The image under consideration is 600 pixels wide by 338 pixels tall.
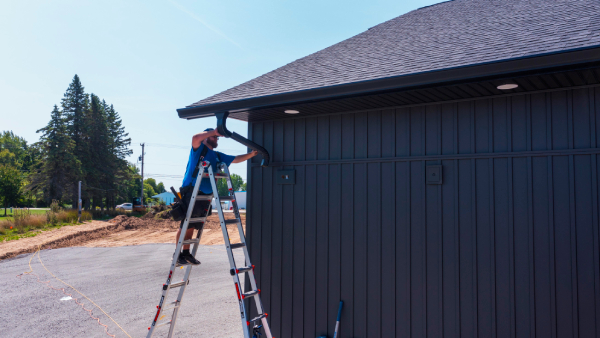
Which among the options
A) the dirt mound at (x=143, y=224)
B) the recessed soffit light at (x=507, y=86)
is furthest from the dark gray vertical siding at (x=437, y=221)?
the dirt mound at (x=143, y=224)

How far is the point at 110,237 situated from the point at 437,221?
1825 centimetres

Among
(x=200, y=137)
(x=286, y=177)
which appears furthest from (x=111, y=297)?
(x=200, y=137)

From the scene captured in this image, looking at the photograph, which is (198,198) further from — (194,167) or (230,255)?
(230,255)

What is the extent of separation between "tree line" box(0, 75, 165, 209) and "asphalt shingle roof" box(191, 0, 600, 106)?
31435 mm

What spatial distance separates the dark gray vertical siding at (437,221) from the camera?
9.81 feet

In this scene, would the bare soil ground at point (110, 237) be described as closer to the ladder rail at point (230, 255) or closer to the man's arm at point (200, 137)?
the man's arm at point (200, 137)

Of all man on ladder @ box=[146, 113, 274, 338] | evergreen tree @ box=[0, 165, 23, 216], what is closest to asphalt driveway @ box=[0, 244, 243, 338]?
man on ladder @ box=[146, 113, 274, 338]

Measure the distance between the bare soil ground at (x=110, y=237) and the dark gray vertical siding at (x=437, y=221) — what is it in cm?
1128

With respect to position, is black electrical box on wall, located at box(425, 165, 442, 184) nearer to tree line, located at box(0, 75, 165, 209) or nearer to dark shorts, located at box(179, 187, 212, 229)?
dark shorts, located at box(179, 187, 212, 229)

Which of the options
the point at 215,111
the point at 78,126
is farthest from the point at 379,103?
the point at 78,126

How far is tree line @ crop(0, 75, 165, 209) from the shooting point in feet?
95.9

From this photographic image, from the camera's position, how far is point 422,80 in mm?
2869

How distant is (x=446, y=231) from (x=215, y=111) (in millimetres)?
2754

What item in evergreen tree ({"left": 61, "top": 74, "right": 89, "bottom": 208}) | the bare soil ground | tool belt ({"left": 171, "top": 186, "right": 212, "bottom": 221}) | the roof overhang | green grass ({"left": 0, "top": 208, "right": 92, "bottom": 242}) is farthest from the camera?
evergreen tree ({"left": 61, "top": 74, "right": 89, "bottom": 208})
